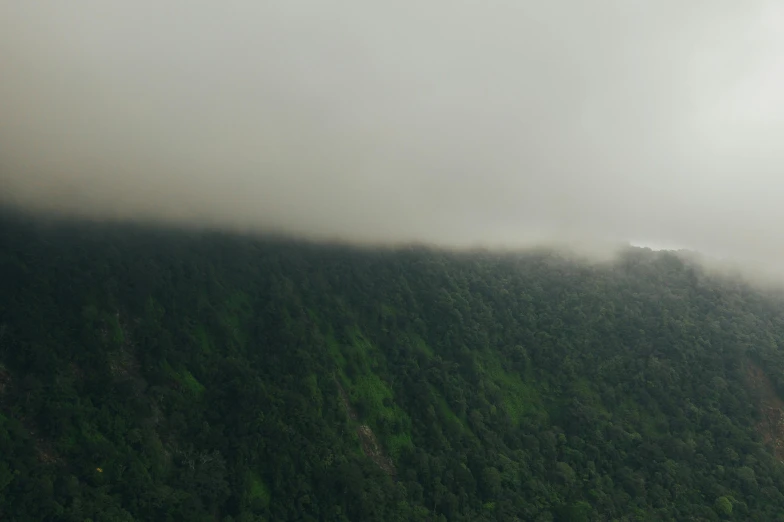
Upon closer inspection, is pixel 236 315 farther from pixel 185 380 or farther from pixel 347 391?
pixel 347 391

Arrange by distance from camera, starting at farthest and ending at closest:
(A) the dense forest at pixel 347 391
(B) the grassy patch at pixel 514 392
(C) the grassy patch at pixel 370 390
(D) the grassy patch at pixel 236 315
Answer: (B) the grassy patch at pixel 514 392
(C) the grassy patch at pixel 370 390
(D) the grassy patch at pixel 236 315
(A) the dense forest at pixel 347 391

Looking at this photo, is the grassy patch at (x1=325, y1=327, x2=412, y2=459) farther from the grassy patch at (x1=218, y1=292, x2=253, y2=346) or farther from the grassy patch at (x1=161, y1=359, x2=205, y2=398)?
the grassy patch at (x1=161, y1=359, x2=205, y2=398)

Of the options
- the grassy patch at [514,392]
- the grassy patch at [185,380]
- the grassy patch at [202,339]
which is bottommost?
the grassy patch at [514,392]

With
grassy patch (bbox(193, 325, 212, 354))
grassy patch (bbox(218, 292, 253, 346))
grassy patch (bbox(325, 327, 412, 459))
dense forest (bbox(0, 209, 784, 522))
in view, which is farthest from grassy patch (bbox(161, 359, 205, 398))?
grassy patch (bbox(325, 327, 412, 459))

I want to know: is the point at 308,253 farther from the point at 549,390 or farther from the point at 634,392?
the point at 634,392

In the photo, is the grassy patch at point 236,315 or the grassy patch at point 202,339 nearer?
the grassy patch at point 202,339

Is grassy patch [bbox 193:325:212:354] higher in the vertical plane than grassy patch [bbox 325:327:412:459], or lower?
higher

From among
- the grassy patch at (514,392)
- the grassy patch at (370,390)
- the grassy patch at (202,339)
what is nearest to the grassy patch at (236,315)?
the grassy patch at (202,339)

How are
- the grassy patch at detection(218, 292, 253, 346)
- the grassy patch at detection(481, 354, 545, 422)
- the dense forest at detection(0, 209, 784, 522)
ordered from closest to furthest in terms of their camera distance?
the dense forest at detection(0, 209, 784, 522), the grassy patch at detection(218, 292, 253, 346), the grassy patch at detection(481, 354, 545, 422)

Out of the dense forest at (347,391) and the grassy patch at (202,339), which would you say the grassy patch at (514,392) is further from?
the grassy patch at (202,339)

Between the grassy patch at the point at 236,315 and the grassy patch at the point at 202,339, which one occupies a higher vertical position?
the grassy patch at the point at 236,315
